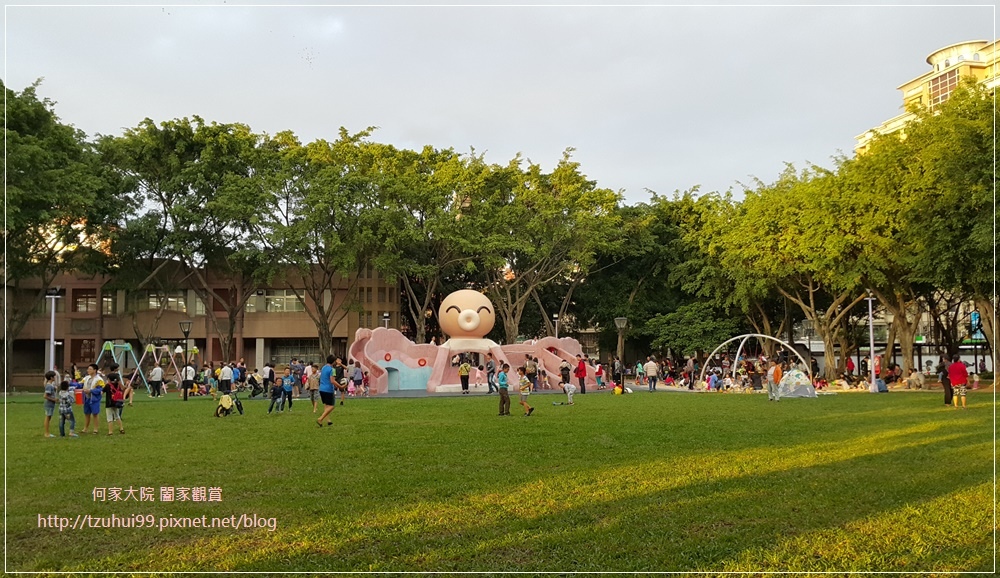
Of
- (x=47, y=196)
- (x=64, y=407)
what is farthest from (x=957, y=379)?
(x=47, y=196)

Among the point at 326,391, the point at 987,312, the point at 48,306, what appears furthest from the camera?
the point at 48,306

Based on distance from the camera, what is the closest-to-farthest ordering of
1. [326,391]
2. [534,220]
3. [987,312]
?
[326,391]
[987,312]
[534,220]

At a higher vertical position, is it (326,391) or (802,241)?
(802,241)

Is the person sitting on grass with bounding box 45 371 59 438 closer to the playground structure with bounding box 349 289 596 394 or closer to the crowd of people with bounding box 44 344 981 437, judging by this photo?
the crowd of people with bounding box 44 344 981 437

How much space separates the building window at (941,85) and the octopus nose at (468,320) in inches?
1231

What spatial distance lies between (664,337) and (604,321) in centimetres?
556

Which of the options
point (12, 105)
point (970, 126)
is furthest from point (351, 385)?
point (970, 126)

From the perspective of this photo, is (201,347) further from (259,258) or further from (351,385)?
(351,385)

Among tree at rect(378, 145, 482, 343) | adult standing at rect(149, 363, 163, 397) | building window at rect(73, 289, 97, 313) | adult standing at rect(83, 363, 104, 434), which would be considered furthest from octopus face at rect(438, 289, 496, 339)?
building window at rect(73, 289, 97, 313)

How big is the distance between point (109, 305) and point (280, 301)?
1173cm

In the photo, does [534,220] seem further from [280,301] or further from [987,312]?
[280,301]

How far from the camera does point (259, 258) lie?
39156 mm

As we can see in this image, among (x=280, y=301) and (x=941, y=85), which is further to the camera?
(x=280, y=301)

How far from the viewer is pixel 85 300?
A: 54.5 meters
